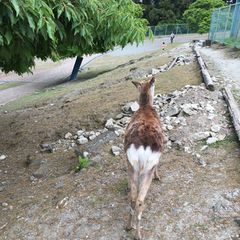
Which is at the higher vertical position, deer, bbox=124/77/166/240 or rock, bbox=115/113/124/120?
deer, bbox=124/77/166/240

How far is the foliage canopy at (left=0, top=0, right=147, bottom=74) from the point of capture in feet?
15.4

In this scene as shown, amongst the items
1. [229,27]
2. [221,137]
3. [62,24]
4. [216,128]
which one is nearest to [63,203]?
[62,24]

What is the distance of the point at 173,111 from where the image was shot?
8.10 m

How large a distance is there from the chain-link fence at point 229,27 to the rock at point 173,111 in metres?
8.84

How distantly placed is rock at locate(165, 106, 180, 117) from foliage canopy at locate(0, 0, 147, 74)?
6.37 feet

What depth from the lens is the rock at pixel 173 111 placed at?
8016mm

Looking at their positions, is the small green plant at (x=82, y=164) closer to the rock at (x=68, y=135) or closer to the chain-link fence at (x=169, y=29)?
the rock at (x=68, y=135)

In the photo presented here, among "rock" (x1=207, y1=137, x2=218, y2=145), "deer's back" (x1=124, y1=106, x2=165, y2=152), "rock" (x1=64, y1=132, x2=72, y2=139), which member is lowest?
"rock" (x1=64, y1=132, x2=72, y2=139)

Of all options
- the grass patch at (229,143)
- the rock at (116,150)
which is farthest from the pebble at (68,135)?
the grass patch at (229,143)

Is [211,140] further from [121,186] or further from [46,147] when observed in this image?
[46,147]

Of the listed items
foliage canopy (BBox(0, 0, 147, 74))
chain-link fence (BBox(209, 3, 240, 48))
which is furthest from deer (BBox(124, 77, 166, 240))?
chain-link fence (BBox(209, 3, 240, 48))

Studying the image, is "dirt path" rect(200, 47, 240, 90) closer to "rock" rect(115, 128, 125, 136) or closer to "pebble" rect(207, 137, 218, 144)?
"pebble" rect(207, 137, 218, 144)

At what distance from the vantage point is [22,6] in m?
4.60

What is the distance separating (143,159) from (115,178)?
1.81 metres
